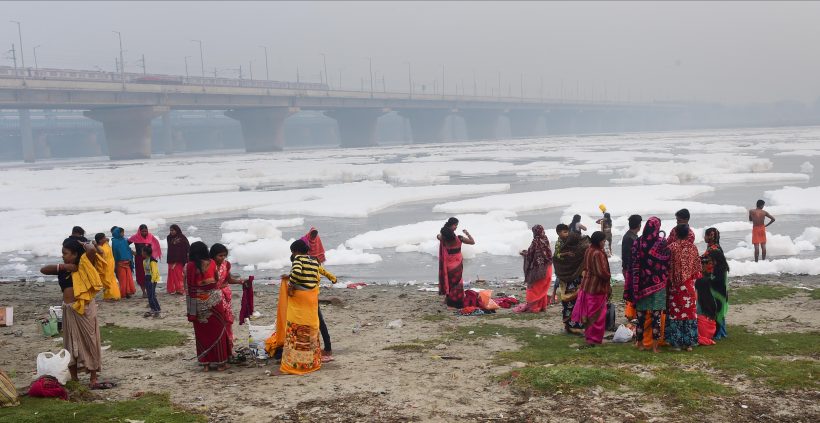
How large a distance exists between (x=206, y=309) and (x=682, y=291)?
4.67 meters

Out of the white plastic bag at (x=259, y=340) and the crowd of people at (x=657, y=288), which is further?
the white plastic bag at (x=259, y=340)

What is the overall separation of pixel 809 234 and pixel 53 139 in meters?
110

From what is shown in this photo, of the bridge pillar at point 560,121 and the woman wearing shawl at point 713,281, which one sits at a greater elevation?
the bridge pillar at point 560,121

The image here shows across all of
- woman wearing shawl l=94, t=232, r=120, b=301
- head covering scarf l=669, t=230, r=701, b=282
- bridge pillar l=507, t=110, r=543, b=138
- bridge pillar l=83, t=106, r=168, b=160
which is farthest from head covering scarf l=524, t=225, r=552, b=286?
bridge pillar l=507, t=110, r=543, b=138

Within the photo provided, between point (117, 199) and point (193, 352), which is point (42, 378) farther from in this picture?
point (117, 199)

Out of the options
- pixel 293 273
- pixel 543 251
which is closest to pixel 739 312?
pixel 543 251

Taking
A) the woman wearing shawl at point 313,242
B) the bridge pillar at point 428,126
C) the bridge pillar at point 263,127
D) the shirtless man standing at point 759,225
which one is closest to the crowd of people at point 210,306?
the woman wearing shawl at point 313,242

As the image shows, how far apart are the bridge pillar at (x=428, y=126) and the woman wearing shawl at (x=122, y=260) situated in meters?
109

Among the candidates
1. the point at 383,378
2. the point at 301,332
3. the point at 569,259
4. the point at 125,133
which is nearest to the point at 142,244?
the point at 301,332

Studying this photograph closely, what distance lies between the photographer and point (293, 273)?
22.5ft

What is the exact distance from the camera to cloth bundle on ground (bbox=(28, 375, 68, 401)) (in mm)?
6160

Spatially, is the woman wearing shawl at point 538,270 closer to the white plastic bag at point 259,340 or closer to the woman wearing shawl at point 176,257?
the white plastic bag at point 259,340

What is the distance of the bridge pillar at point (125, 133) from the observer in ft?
242

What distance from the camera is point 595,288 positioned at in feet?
24.7
